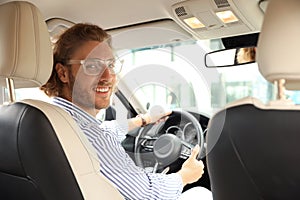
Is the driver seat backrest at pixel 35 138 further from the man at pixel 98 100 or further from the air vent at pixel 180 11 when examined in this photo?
the air vent at pixel 180 11

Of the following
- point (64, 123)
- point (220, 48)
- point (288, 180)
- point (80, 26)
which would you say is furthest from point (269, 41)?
point (220, 48)

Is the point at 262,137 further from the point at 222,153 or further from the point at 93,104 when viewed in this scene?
the point at 93,104

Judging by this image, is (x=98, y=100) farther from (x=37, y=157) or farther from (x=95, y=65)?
(x=37, y=157)

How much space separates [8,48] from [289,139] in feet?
3.54

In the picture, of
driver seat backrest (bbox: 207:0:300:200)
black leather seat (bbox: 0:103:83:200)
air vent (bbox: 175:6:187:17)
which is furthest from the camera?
air vent (bbox: 175:6:187:17)

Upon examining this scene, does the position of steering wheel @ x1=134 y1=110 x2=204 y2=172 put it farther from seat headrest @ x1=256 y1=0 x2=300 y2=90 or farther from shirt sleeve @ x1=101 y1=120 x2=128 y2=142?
seat headrest @ x1=256 y1=0 x2=300 y2=90

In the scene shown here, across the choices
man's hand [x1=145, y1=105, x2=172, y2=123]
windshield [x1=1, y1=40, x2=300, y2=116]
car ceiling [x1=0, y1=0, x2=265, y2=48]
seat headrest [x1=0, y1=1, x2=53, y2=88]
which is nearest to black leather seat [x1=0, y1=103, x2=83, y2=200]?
seat headrest [x1=0, y1=1, x2=53, y2=88]

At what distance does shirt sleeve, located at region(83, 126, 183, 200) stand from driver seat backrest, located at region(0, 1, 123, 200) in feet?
0.29

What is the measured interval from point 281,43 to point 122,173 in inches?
33.8

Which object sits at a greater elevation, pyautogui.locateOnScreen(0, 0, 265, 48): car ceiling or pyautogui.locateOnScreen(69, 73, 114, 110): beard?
pyautogui.locateOnScreen(0, 0, 265, 48): car ceiling

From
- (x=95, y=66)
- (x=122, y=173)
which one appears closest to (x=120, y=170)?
(x=122, y=173)

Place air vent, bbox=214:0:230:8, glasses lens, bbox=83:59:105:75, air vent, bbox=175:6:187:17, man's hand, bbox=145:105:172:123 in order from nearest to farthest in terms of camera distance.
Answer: glasses lens, bbox=83:59:105:75 → air vent, bbox=214:0:230:8 → air vent, bbox=175:6:187:17 → man's hand, bbox=145:105:172:123

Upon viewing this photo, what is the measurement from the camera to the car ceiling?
7.20 ft

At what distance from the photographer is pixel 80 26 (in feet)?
7.01
